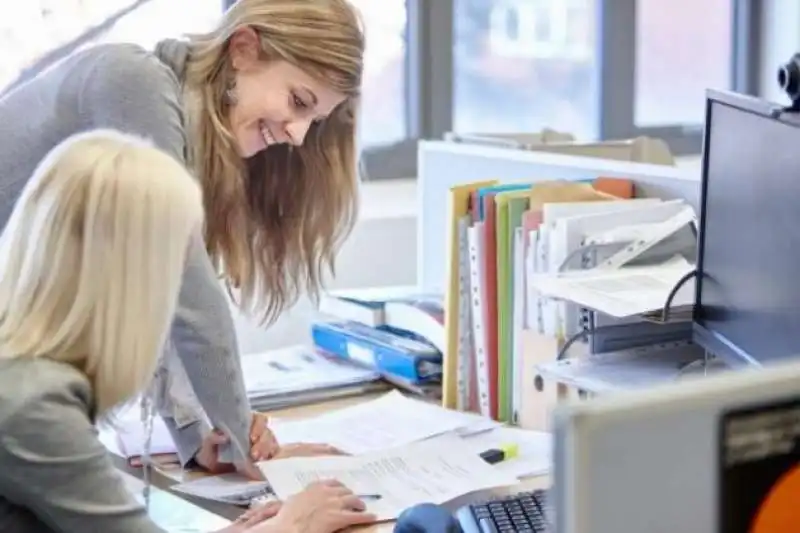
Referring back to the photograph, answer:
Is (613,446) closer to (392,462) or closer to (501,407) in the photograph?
(392,462)

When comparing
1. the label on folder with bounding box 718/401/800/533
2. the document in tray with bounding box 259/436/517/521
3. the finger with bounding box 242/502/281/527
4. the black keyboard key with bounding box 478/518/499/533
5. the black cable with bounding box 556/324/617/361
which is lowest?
the document in tray with bounding box 259/436/517/521

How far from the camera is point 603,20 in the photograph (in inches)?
142

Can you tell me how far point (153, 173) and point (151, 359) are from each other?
200 mm

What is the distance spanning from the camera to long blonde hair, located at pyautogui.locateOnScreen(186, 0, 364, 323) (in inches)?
68.1

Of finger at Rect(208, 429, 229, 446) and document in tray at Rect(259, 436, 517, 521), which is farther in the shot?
finger at Rect(208, 429, 229, 446)

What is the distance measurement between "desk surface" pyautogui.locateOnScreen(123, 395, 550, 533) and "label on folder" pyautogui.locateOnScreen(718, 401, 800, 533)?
2.95ft

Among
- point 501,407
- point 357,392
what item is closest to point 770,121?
point 501,407

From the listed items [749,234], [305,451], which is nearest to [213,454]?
[305,451]

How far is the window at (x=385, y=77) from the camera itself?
126 inches

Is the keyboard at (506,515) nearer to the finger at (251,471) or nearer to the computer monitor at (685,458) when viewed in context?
the finger at (251,471)

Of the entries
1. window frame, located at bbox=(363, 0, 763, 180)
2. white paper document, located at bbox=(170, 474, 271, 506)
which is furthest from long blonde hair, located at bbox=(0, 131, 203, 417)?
window frame, located at bbox=(363, 0, 763, 180)

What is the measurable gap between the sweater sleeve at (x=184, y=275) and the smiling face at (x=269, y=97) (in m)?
0.11

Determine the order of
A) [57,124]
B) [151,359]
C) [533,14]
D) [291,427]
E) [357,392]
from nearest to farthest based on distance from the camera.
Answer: [151,359] → [57,124] → [291,427] → [357,392] → [533,14]

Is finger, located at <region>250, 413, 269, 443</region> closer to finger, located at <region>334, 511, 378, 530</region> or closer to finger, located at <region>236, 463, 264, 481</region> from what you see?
finger, located at <region>236, 463, 264, 481</region>
